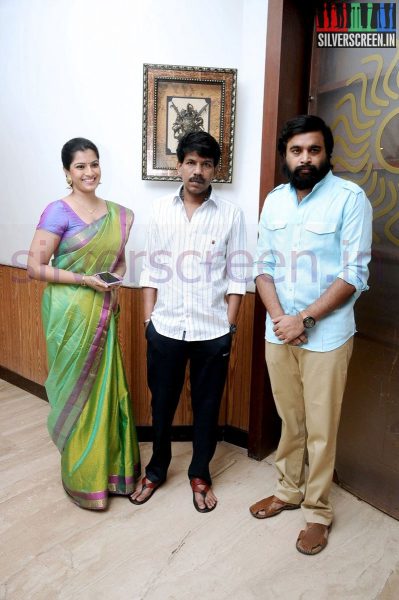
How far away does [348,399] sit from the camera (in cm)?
205

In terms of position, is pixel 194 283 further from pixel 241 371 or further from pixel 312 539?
pixel 312 539

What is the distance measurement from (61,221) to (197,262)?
1.78 ft

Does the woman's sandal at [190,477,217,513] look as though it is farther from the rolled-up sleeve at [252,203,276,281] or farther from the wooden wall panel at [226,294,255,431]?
the rolled-up sleeve at [252,203,276,281]

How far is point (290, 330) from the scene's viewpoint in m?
1.61

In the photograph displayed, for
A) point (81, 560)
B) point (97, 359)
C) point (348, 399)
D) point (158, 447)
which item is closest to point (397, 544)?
point (348, 399)

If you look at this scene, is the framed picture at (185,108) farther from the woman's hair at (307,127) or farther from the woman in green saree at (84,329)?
the woman's hair at (307,127)

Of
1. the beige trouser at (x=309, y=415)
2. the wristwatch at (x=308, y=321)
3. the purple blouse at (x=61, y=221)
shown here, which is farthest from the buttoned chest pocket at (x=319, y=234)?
the purple blouse at (x=61, y=221)

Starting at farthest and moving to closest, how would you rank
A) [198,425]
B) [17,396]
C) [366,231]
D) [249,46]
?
[17,396] → [249,46] → [198,425] → [366,231]

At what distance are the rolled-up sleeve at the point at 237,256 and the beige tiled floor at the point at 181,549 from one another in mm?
920

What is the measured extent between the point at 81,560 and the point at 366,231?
4.92ft

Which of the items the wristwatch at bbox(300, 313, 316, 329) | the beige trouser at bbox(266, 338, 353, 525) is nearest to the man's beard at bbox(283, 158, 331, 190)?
the wristwatch at bbox(300, 313, 316, 329)

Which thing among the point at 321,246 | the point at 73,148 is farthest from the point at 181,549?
the point at 73,148

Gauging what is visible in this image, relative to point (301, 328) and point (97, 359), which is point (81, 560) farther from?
point (301, 328)

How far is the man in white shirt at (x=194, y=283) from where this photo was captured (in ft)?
5.85
